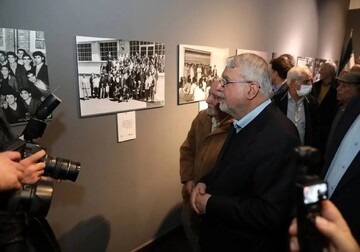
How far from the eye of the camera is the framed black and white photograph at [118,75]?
62.5 inches


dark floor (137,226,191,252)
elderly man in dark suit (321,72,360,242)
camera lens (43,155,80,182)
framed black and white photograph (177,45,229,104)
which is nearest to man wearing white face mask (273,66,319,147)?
framed black and white photograph (177,45,229,104)

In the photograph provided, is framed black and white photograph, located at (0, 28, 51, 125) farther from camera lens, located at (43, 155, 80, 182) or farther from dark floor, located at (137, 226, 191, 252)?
dark floor, located at (137, 226, 191, 252)

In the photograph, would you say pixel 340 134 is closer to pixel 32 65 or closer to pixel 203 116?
pixel 203 116

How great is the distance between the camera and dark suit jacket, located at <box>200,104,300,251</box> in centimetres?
105

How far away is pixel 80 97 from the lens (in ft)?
5.18

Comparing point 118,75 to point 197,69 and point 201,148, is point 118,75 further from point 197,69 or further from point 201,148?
point 197,69

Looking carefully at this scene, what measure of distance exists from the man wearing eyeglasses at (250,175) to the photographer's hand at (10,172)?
78cm

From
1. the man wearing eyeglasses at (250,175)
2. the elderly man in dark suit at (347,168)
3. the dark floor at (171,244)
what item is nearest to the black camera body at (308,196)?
the man wearing eyeglasses at (250,175)

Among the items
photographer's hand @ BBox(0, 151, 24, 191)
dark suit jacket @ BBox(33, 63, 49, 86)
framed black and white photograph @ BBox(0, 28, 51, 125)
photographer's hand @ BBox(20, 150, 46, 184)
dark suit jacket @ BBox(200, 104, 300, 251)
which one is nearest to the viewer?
photographer's hand @ BBox(0, 151, 24, 191)

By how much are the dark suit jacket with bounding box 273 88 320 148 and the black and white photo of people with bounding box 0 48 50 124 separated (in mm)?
2050

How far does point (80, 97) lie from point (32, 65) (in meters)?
0.32

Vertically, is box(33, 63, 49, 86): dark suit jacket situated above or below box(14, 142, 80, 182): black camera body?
above

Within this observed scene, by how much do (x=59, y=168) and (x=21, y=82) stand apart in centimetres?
55

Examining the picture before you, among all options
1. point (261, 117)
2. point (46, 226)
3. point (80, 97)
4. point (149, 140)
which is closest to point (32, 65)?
point (80, 97)
